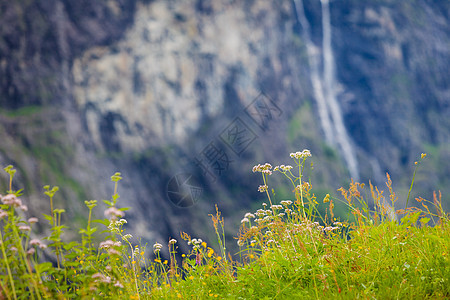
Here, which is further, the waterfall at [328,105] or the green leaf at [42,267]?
the waterfall at [328,105]

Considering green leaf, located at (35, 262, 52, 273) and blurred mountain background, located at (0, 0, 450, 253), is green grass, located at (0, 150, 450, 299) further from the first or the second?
blurred mountain background, located at (0, 0, 450, 253)

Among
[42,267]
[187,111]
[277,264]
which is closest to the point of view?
[42,267]

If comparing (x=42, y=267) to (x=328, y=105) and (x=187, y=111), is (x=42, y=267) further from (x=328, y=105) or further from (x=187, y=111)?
(x=328, y=105)

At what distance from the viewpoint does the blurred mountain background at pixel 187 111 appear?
64.2 m

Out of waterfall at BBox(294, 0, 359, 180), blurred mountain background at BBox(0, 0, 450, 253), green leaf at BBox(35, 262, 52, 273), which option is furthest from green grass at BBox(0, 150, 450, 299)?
waterfall at BBox(294, 0, 359, 180)

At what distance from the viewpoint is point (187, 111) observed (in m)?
76.8

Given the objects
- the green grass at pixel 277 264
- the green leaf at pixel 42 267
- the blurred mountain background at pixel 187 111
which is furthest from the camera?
the blurred mountain background at pixel 187 111

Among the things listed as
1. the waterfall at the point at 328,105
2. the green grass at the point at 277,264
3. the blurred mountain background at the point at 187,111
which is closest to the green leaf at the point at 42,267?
the green grass at the point at 277,264

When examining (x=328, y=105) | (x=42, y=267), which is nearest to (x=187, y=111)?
(x=328, y=105)

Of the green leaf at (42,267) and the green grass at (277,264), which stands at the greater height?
the green leaf at (42,267)

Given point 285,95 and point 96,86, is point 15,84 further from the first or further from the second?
point 285,95

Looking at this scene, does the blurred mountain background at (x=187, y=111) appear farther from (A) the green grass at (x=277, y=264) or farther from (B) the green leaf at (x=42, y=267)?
(B) the green leaf at (x=42, y=267)

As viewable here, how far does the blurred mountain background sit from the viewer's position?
→ 2527 inches

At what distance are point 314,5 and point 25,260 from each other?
328 ft
